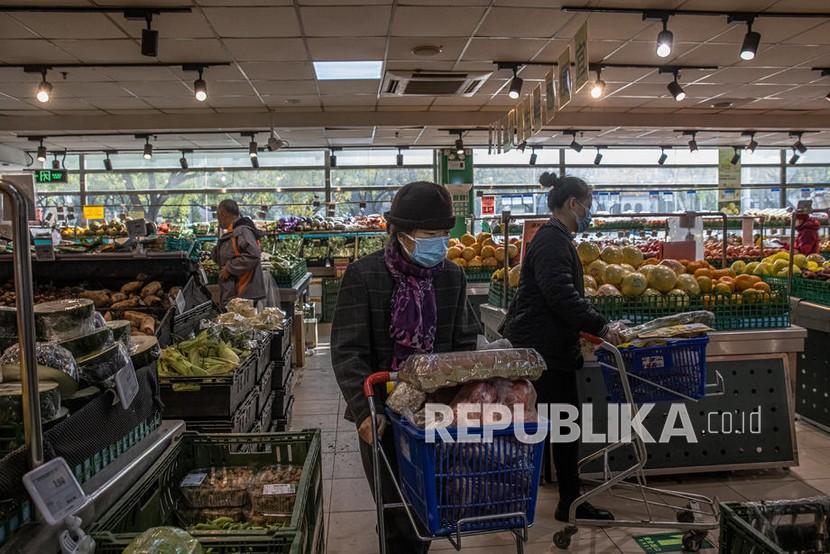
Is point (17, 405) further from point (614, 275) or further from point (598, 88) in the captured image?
point (598, 88)

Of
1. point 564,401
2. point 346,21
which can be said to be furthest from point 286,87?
point 564,401

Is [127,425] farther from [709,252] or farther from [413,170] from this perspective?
[413,170]

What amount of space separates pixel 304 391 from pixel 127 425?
460 centimetres

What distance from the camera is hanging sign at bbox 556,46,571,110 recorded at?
20.7 ft

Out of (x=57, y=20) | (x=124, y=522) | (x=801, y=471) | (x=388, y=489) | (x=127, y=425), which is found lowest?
(x=801, y=471)

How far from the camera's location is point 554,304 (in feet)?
11.0

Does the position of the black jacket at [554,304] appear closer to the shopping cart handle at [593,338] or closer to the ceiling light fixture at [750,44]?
the shopping cart handle at [593,338]

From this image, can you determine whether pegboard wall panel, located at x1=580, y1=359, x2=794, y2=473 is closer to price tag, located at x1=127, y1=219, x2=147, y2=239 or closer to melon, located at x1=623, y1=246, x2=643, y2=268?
melon, located at x1=623, y1=246, x2=643, y2=268

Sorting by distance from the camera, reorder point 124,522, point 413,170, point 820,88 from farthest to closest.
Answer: point 413,170
point 820,88
point 124,522

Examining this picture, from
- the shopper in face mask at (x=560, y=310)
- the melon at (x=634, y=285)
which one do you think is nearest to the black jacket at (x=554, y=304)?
the shopper in face mask at (x=560, y=310)

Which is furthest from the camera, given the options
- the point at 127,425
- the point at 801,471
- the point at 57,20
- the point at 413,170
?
the point at 413,170

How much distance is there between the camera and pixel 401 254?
7.77ft

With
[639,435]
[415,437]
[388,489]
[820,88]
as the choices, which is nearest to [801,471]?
[639,435]

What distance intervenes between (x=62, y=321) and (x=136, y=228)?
2.79 metres
